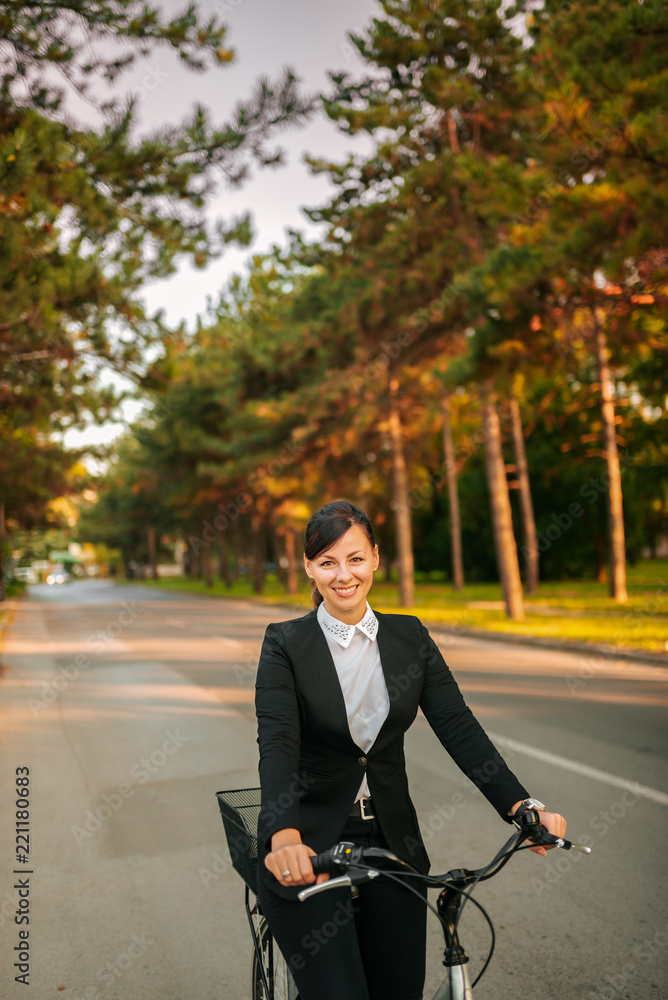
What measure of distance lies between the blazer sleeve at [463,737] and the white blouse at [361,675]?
0.16m

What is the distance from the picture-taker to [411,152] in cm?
1850

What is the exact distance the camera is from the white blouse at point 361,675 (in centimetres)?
228


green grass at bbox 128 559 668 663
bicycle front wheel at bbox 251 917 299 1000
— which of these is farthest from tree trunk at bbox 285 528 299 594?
bicycle front wheel at bbox 251 917 299 1000

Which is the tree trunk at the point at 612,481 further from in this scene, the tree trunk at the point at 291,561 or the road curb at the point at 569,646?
the tree trunk at the point at 291,561

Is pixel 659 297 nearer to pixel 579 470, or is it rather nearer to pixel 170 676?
pixel 170 676

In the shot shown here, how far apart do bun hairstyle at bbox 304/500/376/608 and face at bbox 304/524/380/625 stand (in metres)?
0.02

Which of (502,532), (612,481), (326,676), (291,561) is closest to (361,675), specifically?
(326,676)

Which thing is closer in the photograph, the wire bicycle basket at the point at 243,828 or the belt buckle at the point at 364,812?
the belt buckle at the point at 364,812

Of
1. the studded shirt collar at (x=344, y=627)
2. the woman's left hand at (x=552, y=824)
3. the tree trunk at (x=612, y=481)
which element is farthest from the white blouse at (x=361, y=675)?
the tree trunk at (x=612, y=481)

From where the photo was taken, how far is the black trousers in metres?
2.01

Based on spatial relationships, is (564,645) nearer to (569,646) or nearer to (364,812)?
(569,646)

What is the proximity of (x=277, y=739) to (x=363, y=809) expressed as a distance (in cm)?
35

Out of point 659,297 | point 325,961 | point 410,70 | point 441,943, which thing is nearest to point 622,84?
point 659,297

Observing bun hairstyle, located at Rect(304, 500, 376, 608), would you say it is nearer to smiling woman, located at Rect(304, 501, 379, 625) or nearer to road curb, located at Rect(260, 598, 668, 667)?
smiling woman, located at Rect(304, 501, 379, 625)
